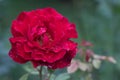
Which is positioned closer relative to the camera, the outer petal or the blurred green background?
the outer petal

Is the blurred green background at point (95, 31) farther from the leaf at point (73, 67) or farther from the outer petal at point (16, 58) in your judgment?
the outer petal at point (16, 58)

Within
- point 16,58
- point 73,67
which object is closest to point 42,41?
point 16,58

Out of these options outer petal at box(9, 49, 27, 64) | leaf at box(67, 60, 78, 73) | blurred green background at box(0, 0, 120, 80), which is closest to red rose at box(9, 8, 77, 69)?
outer petal at box(9, 49, 27, 64)

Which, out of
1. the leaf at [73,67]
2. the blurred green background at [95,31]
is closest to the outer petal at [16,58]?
the leaf at [73,67]

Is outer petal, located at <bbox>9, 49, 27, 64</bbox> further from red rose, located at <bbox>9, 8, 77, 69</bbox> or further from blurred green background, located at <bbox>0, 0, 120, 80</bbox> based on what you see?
blurred green background, located at <bbox>0, 0, 120, 80</bbox>

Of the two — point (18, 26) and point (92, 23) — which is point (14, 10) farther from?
point (18, 26)
